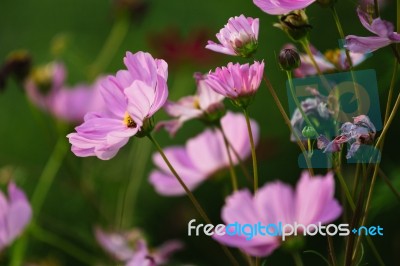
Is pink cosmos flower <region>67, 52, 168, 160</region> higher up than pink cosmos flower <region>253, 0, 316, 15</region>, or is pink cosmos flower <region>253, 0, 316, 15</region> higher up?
pink cosmos flower <region>253, 0, 316, 15</region>

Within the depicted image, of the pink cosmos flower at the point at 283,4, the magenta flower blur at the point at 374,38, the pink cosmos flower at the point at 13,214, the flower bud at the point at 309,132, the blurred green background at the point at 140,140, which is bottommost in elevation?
the blurred green background at the point at 140,140

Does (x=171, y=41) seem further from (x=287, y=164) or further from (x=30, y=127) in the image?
(x=30, y=127)

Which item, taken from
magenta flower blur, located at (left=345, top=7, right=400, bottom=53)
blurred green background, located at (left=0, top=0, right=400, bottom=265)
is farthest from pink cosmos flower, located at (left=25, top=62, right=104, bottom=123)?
magenta flower blur, located at (left=345, top=7, right=400, bottom=53)

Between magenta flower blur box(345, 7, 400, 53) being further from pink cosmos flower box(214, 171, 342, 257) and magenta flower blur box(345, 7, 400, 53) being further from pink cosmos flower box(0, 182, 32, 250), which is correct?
pink cosmos flower box(0, 182, 32, 250)

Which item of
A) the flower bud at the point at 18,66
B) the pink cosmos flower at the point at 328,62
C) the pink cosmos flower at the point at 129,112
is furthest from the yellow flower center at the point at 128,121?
the flower bud at the point at 18,66

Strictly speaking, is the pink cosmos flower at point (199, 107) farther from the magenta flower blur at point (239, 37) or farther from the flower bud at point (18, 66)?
the flower bud at point (18, 66)

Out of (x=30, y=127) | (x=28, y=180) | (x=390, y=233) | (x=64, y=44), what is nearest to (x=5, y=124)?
(x=30, y=127)
